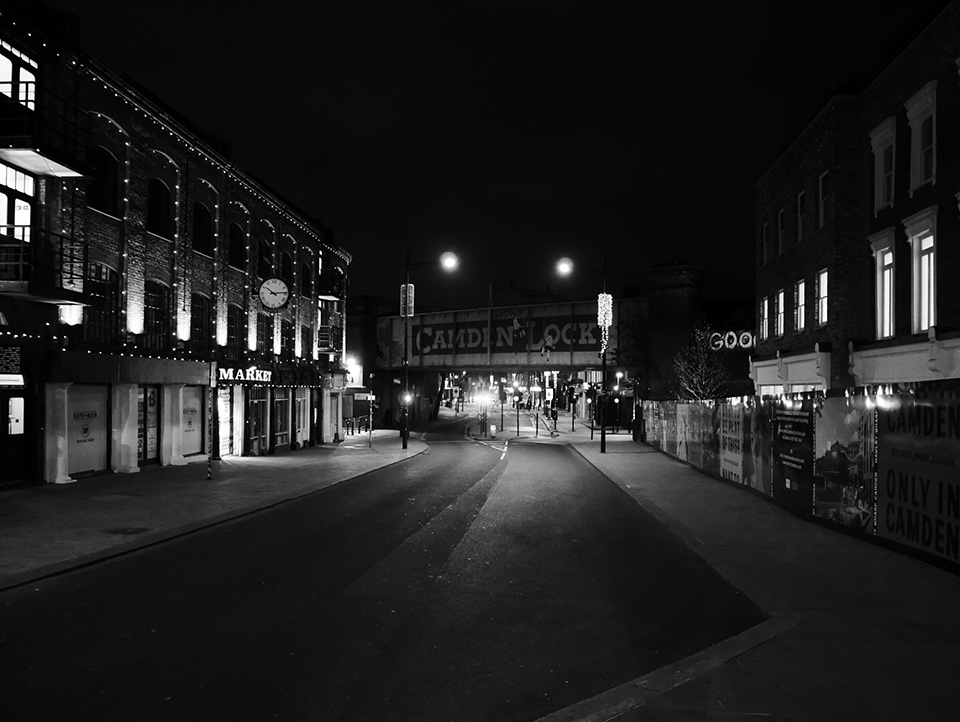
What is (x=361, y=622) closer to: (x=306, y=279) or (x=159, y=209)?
(x=159, y=209)

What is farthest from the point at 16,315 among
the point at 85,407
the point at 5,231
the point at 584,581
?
the point at 584,581

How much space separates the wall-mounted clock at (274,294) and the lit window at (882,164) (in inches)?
783

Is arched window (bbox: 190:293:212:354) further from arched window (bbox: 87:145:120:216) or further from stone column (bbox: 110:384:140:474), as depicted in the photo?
arched window (bbox: 87:145:120:216)

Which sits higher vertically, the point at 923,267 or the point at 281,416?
the point at 923,267

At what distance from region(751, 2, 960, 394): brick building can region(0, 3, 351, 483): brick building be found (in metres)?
18.7

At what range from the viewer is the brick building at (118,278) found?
51.7ft

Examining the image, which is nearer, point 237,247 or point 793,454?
point 793,454

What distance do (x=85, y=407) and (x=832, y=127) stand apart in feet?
76.9

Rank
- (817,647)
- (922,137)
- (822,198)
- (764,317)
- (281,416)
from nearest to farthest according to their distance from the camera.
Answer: (817,647)
(922,137)
(822,198)
(764,317)
(281,416)

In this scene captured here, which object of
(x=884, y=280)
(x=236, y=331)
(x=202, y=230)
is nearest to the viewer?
(x=884, y=280)

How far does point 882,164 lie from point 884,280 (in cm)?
334

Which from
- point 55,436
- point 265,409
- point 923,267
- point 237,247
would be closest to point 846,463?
point 923,267

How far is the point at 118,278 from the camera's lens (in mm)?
19219

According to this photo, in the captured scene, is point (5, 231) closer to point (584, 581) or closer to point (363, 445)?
point (584, 581)
